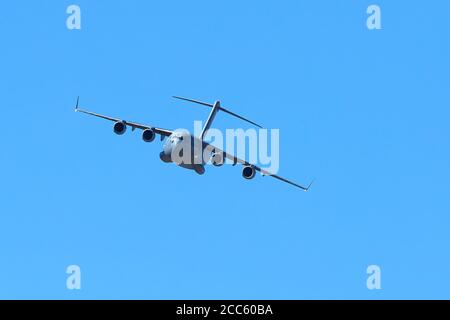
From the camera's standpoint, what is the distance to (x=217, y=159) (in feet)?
282

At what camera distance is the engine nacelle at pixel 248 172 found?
8662 cm

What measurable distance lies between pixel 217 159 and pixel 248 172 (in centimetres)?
257

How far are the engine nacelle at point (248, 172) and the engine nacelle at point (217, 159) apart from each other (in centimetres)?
193

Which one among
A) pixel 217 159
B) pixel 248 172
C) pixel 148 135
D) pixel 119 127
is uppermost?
pixel 119 127

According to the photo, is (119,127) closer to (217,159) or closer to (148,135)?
(148,135)

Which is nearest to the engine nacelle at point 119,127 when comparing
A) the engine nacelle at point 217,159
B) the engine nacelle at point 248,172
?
the engine nacelle at point 217,159

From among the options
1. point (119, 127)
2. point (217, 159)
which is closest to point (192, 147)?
point (217, 159)

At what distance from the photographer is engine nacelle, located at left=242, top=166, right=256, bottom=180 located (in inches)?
3410

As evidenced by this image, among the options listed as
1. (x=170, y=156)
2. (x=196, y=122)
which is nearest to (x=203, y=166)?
(x=170, y=156)

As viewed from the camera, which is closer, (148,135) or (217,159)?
(217,159)

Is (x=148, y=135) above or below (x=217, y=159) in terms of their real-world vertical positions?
above

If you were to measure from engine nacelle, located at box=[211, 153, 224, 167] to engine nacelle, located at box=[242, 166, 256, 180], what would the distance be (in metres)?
1.93
